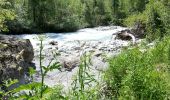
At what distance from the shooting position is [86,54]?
3.54 m

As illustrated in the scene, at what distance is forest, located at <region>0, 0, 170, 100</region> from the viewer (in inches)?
104

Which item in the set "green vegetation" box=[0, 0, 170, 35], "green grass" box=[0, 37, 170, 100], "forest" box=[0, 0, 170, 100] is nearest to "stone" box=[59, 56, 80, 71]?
"forest" box=[0, 0, 170, 100]

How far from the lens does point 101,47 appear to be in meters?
20.4

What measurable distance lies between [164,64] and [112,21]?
187 ft

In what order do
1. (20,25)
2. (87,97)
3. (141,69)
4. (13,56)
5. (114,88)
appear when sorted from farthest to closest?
(20,25) → (13,56) → (114,88) → (141,69) → (87,97)

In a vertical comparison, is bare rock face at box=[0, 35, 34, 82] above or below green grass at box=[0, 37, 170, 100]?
below

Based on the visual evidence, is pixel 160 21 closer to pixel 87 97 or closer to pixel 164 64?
pixel 164 64

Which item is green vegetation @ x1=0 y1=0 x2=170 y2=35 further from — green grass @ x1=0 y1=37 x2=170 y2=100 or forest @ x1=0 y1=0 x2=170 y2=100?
green grass @ x1=0 y1=37 x2=170 y2=100

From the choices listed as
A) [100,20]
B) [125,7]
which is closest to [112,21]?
[100,20]

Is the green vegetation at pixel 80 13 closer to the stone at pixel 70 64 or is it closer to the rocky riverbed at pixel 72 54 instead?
the rocky riverbed at pixel 72 54

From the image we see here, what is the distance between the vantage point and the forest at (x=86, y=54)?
2.64 metres

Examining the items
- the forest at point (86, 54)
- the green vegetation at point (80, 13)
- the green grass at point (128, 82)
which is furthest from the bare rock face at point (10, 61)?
the green grass at point (128, 82)

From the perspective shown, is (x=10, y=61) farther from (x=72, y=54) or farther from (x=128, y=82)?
(x=128, y=82)

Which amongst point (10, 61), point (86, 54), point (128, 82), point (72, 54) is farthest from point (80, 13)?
point (86, 54)
